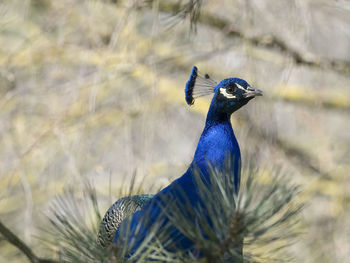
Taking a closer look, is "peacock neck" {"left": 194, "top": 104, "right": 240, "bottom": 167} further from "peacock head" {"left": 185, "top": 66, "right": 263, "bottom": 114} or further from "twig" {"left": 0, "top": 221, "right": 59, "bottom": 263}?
"twig" {"left": 0, "top": 221, "right": 59, "bottom": 263}

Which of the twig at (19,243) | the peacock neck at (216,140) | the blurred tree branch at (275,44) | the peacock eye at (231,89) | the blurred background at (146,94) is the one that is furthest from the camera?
the blurred tree branch at (275,44)

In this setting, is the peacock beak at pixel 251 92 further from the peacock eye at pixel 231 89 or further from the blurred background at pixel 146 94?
the blurred background at pixel 146 94

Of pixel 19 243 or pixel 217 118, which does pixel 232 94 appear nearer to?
pixel 217 118

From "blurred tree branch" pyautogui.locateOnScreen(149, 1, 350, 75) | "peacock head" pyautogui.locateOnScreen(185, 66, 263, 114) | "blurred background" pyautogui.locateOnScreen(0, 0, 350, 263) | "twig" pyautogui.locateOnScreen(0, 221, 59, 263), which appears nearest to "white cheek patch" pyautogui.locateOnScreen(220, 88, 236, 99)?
"peacock head" pyautogui.locateOnScreen(185, 66, 263, 114)

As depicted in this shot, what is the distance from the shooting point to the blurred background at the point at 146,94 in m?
2.40

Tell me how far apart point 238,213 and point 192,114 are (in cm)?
268

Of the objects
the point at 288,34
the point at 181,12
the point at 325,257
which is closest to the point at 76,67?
the point at 288,34

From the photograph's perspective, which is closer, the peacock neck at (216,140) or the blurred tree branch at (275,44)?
the peacock neck at (216,140)

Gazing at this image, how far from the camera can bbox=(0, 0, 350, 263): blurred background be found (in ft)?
7.88

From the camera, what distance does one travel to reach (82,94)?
280 cm

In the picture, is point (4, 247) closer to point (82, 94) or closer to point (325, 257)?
point (82, 94)

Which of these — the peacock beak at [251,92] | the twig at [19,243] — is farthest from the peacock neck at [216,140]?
the twig at [19,243]

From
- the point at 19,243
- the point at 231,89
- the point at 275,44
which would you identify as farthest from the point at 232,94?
the point at 275,44

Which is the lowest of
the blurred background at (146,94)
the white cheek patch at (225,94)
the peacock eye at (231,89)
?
the blurred background at (146,94)
